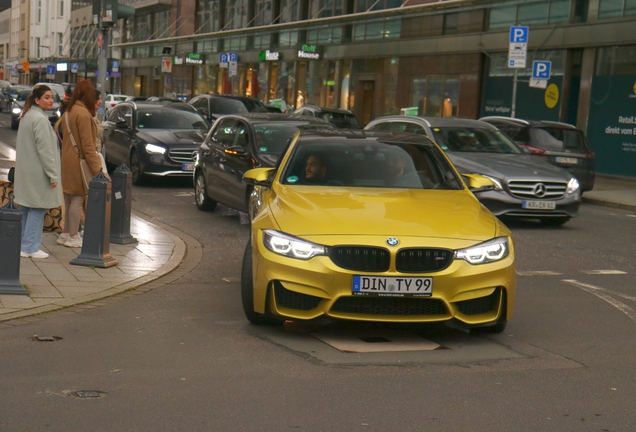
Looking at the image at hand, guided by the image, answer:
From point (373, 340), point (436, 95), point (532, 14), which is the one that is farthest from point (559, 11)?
point (373, 340)

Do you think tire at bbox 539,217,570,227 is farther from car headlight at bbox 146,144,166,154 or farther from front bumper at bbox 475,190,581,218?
car headlight at bbox 146,144,166,154

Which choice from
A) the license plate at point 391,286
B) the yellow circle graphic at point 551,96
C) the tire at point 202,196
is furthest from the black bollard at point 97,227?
the yellow circle graphic at point 551,96

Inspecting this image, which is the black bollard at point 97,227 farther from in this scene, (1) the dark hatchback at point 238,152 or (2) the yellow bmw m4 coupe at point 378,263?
(1) the dark hatchback at point 238,152

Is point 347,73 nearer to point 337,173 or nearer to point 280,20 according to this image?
point 280,20

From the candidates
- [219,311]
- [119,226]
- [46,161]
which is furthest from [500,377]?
[119,226]

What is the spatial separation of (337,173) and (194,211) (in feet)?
24.6

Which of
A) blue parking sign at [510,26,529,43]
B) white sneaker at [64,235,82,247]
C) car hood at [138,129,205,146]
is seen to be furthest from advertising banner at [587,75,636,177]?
white sneaker at [64,235,82,247]

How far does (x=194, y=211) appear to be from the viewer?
50.5 ft

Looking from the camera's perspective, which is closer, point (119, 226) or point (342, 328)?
point (342, 328)

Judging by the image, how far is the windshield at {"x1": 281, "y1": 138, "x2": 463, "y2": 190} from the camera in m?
8.11

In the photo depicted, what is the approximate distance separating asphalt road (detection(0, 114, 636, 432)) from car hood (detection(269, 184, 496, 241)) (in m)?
0.79

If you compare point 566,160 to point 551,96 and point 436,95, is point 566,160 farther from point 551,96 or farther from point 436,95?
point 436,95

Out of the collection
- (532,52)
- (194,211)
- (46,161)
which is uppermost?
(532,52)

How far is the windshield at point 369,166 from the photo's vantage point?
26.6ft
